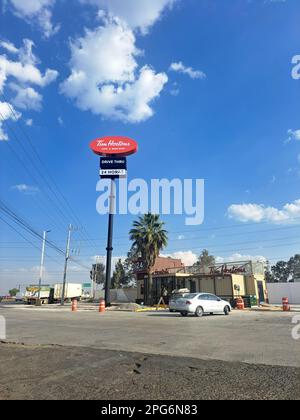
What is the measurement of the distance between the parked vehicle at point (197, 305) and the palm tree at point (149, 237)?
24.4 m

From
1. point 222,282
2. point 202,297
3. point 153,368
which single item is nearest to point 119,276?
point 222,282

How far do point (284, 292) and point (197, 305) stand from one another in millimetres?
35594

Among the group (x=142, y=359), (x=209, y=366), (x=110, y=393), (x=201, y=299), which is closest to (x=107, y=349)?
(x=142, y=359)

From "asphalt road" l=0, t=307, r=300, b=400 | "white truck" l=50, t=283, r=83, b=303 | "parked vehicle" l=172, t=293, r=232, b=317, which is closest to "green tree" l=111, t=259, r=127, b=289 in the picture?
"white truck" l=50, t=283, r=83, b=303

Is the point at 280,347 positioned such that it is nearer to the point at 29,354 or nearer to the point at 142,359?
the point at 142,359

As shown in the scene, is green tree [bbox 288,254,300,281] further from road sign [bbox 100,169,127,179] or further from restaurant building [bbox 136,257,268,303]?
road sign [bbox 100,169,127,179]

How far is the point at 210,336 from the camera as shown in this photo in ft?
39.3

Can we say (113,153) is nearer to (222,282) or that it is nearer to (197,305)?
(222,282)

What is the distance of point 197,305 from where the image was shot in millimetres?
22453

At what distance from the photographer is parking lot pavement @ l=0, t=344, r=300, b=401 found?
5246 millimetres

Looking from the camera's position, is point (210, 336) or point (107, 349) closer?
point (107, 349)

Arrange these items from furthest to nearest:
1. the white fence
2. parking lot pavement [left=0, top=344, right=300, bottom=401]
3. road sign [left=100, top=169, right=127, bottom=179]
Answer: the white fence → road sign [left=100, top=169, right=127, bottom=179] → parking lot pavement [left=0, top=344, right=300, bottom=401]

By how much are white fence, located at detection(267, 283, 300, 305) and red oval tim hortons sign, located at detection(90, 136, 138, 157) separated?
96.1 feet
